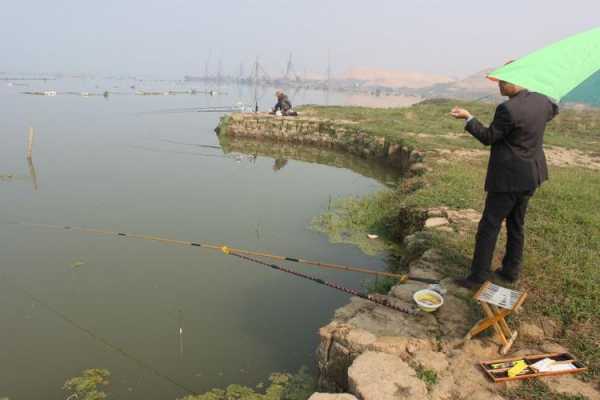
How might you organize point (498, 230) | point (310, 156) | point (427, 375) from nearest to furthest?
point (427, 375), point (498, 230), point (310, 156)

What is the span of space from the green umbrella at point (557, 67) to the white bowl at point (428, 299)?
2.05 meters

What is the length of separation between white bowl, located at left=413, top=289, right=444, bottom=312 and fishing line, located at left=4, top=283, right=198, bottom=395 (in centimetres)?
245

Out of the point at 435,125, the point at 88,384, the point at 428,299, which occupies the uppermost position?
the point at 435,125

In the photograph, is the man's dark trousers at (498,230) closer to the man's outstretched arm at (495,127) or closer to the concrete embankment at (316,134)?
the man's outstretched arm at (495,127)

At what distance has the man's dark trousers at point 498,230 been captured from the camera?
388 centimetres

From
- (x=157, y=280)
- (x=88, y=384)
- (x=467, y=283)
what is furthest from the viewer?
(x=157, y=280)

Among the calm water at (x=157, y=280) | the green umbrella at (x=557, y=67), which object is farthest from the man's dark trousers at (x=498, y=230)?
the calm water at (x=157, y=280)

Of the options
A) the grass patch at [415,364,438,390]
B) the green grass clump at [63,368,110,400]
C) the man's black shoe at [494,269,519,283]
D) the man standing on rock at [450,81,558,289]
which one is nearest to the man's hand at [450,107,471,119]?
the man standing on rock at [450,81,558,289]

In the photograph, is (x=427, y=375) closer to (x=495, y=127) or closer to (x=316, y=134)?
(x=495, y=127)

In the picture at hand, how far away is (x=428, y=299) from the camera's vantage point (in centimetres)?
404

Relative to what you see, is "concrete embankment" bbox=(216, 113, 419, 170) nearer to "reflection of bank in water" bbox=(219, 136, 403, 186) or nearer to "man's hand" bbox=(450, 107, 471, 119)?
"reflection of bank in water" bbox=(219, 136, 403, 186)

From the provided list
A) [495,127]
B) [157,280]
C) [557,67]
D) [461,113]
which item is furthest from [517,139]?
[157,280]

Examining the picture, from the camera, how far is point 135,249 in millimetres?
7285

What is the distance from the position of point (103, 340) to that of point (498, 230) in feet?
15.1
